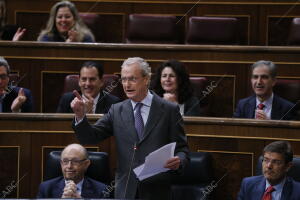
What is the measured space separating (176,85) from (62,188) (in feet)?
1.98

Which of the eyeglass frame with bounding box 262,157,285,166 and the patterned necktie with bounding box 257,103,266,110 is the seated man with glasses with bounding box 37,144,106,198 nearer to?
the eyeglass frame with bounding box 262,157,285,166

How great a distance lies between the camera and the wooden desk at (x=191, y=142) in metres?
2.03

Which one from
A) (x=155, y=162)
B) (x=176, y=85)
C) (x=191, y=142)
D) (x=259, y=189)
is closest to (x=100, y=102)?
(x=176, y=85)

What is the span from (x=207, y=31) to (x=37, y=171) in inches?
38.4

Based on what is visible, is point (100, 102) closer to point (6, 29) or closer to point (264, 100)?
point (264, 100)

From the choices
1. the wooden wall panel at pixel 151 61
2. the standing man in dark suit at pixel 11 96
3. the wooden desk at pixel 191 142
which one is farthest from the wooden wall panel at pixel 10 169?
the wooden wall panel at pixel 151 61

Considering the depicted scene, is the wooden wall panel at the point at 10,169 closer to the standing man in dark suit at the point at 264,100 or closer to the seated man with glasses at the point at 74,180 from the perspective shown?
the seated man with glasses at the point at 74,180

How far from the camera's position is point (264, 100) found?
2287mm

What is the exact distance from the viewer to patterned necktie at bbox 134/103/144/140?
1600 millimetres

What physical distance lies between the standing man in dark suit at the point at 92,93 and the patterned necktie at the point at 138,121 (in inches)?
25.7

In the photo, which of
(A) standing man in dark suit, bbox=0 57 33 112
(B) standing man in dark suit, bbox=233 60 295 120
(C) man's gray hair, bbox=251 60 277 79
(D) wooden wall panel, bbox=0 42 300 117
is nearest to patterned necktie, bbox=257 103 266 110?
(B) standing man in dark suit, bbox=233 60 295 120

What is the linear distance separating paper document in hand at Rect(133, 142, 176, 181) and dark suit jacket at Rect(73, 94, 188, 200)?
2.0 inches

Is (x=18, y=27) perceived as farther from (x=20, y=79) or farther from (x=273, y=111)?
(x=273, y=111)

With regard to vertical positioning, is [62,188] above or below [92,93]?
below
